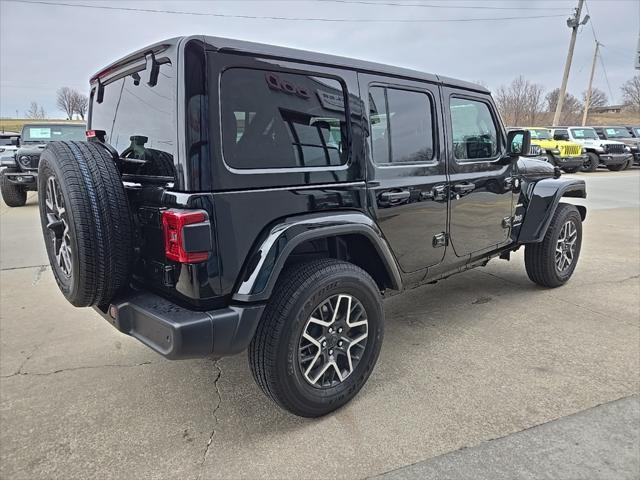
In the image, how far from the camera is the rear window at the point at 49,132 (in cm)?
1088

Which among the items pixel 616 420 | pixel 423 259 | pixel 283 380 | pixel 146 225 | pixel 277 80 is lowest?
pixel 616 420

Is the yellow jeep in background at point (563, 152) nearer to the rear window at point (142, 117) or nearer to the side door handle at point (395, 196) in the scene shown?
the side door handle at point (395, 196)

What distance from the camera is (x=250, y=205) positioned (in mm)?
2176

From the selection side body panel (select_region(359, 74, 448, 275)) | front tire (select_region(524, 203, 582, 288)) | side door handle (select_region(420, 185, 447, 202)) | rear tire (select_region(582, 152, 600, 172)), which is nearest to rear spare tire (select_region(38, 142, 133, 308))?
side body panel (select_region(359, 74, 448, 275))

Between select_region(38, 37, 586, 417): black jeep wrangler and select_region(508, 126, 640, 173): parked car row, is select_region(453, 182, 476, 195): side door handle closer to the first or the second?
select_region(38, 37, 586, 417): black jeep wrangler

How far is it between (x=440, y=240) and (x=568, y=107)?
195ft

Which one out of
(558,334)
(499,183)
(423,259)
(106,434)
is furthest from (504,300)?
(106,434)

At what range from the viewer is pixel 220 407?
2639 mm

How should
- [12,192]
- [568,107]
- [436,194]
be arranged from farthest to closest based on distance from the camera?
[568,107] → [12,192] → [436,194]

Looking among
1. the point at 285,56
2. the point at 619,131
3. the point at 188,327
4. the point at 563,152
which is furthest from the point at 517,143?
the point at 619,131

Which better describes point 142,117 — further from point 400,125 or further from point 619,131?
point 619,131

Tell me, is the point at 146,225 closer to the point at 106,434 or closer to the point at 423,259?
the point at 106,434

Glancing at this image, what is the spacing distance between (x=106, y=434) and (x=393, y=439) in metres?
1.48

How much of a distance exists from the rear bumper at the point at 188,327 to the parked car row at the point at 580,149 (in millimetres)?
18325
